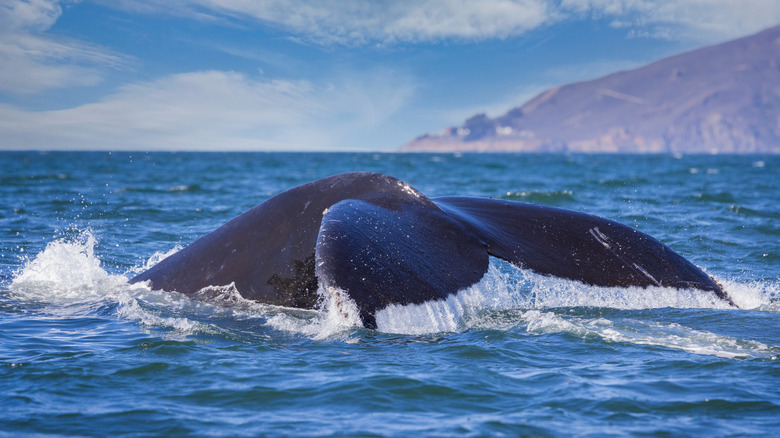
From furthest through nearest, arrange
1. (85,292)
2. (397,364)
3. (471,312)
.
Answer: (85,292)
(471,312)
(397,364)

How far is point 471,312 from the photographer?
4.92 meters

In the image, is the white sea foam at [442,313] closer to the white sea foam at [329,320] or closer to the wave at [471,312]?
the wave at [471,312]

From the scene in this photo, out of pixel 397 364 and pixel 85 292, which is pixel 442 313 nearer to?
pixel 397 364

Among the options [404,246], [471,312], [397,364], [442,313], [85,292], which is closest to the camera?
[397,364]

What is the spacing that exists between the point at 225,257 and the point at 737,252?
7.50 meters

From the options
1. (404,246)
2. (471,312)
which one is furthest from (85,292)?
(471,312)

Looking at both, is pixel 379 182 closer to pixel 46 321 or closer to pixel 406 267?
pixel 406 267

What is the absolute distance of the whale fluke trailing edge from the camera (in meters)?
4.22

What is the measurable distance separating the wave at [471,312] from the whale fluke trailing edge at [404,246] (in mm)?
84

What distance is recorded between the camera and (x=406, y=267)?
4.21m

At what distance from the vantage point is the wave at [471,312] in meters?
4.30

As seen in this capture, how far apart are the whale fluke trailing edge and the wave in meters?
0.08

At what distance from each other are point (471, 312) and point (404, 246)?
0.84m

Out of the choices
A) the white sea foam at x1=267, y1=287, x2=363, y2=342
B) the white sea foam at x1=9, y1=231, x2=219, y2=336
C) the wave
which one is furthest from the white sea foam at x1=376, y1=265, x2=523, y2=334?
the white sea foam at x1=9, y1=231, x2=219, y2=336
